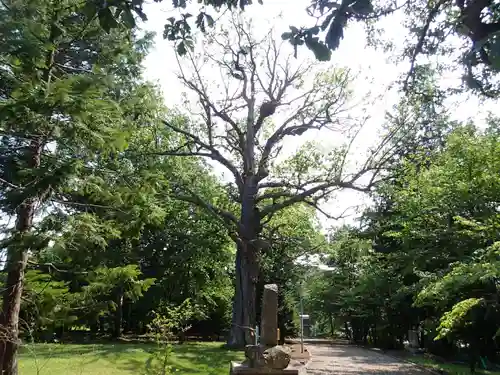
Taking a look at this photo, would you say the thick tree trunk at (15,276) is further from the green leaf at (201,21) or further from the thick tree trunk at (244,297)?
the thick tree trunk at (244,297)

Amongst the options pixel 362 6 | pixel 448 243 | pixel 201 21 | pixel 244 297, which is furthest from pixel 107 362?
pixel 362 6

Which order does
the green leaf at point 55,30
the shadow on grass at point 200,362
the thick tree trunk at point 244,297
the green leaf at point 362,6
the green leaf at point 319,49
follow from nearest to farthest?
the green leaf at point 362,6, the green leaf at point 319,49, the green leaf at point 55,30, the shadow on grass at point 200,362, the thick tree trunk at point 244,297

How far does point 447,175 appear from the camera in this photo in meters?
13.6

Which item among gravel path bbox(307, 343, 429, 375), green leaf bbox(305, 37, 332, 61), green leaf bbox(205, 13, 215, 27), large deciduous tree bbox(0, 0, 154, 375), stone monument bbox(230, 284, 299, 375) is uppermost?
large deciduous tree bbox(0, 0, 154, 375)

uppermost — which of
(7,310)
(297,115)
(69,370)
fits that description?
Answer: (297,115)

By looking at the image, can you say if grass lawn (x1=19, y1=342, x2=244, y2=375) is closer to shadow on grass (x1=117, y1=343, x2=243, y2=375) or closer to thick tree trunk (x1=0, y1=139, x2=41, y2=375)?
shadow on grass (x1=117, y1=343, x2=243, y2=375)

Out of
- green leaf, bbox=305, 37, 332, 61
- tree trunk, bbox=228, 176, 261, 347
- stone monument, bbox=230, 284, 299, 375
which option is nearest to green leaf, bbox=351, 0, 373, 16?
green leaf, bbox=305, 37, 332, 61

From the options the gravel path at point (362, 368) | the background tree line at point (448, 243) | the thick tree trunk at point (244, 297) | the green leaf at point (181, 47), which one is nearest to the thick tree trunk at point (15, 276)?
the green leaf at point (181, 47)

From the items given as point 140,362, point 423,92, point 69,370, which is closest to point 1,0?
point 423,92

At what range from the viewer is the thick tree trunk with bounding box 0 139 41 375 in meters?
7.50

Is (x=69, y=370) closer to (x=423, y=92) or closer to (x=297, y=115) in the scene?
(x=423, y=92)

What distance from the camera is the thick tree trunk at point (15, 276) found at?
7.50m

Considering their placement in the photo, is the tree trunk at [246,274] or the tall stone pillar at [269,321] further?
the tree trunk at [246,274]

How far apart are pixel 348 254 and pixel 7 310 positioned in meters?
25.0
